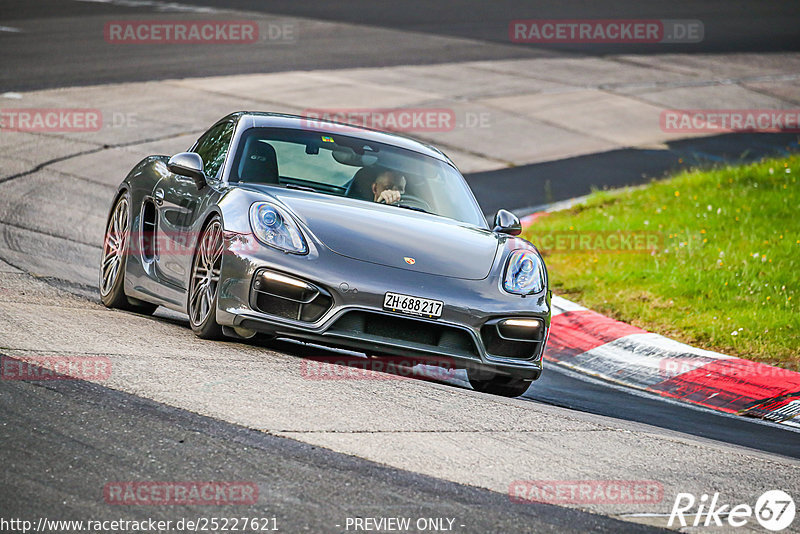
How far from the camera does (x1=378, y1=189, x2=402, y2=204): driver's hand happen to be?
7.45m

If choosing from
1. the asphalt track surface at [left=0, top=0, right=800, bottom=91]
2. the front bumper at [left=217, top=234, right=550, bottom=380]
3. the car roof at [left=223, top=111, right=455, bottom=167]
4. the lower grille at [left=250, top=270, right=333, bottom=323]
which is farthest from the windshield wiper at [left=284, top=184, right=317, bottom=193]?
the asphalt track surface at [left=0, top=0, right=800, bottom=91]

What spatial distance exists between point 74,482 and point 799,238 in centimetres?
869

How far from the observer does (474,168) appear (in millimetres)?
15711

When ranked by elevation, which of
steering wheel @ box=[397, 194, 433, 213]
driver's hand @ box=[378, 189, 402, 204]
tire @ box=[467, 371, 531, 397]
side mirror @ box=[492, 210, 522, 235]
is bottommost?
tire @ box=[467, 371, 531, 397]

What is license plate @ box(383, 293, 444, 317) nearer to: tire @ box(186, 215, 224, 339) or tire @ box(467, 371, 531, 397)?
tire @ box(467, 371, 531, 397)

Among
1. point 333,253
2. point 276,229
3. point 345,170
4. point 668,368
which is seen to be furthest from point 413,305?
point 668,368

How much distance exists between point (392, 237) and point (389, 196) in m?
0.93

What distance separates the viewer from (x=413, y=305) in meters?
6.23

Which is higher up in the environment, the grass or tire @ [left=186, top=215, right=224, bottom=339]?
tire @ [left=186, top=215, right=224, bottom=339]

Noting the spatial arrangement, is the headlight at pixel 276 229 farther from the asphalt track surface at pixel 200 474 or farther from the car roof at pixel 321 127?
the asphalt track surface at pixel 200 474

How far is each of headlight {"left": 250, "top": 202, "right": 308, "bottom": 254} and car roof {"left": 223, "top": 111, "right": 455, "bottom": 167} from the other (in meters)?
1.32

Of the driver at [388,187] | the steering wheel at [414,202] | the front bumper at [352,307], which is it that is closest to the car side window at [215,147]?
the driver at [388,187]

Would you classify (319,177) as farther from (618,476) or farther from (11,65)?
(11,65)

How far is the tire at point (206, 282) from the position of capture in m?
6.42
